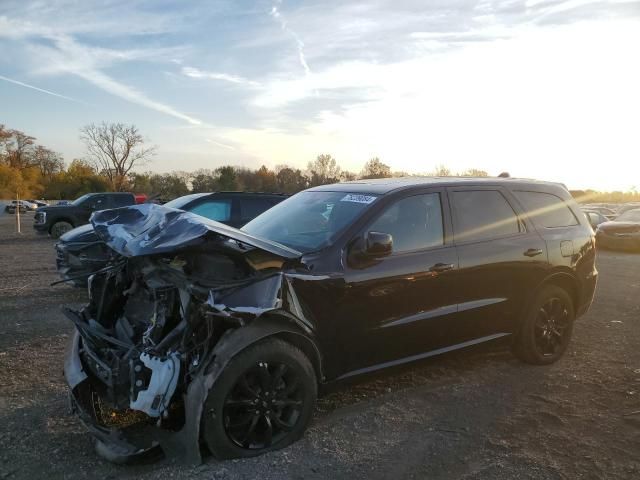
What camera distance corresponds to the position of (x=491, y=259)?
4.51 meters

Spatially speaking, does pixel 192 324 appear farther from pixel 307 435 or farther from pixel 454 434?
pixel 454 434

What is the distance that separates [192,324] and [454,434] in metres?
1.99

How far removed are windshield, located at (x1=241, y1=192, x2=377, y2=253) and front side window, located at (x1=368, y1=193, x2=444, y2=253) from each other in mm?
192

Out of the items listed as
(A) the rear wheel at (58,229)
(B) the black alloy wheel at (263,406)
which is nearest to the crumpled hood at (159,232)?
(B) the black alloy wheel at (263,406)

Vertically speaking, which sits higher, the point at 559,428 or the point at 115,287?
the point at 115,287

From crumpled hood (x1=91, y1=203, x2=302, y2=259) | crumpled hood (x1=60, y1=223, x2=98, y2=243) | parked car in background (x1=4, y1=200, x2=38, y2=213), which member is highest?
parked car in background (x1=4, y1=200, x2=38, y2=213)

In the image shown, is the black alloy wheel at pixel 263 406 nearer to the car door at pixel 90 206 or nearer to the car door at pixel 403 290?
the car door at pixel 403 290

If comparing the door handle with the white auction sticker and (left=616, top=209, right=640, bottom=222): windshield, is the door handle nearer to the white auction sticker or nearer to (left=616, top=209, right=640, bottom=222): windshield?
the white auction sticker

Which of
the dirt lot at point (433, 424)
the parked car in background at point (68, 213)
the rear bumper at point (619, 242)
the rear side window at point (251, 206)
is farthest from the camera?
the parked car in background at point (68, 213)

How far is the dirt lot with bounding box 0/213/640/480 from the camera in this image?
10.4 ft

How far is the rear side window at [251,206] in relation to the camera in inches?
412

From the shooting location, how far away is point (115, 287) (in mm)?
3998

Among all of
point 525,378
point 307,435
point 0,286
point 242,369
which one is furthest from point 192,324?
point 0,286

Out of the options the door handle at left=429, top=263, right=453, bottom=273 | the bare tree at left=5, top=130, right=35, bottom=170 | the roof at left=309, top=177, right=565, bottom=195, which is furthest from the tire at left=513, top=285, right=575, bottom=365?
the bare tree at left=5, top=130, right=35, bottom=170
